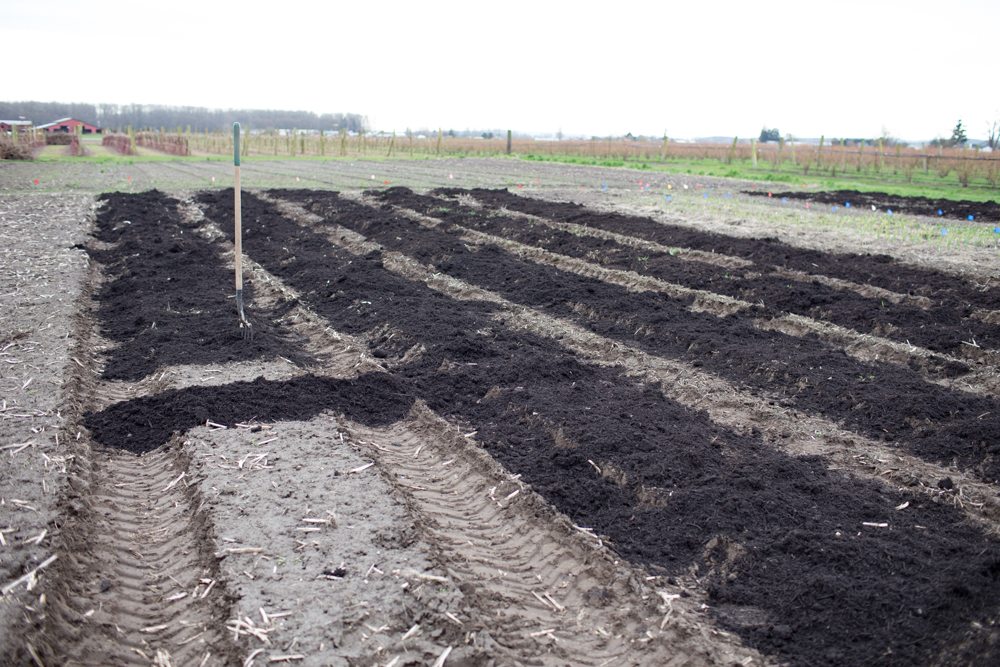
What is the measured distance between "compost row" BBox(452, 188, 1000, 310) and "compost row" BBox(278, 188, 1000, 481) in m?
2.57

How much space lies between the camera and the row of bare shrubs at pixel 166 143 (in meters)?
51.4

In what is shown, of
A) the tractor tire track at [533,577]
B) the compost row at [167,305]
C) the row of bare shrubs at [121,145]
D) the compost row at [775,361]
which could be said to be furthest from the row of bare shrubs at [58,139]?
the tractor tire track at [533,577]

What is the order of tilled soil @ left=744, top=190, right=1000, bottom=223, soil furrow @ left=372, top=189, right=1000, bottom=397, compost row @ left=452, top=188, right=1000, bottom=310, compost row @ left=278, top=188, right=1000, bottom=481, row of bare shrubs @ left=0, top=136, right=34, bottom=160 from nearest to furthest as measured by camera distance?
1. compost row @ left=278, top=188, right=1000, bottom=481
2. soil furrow @ left=372, top=189, right=1000, bottom=397
3. compost row @ left=452, top=188, right=1000, bottom=310
4. tilled soil @ left=744, top=190, right=1000, bottom=223
5. row of bare shrubs @ left=0, top=136, right=34, bottom=160

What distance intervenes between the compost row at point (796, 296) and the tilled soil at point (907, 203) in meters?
10.1

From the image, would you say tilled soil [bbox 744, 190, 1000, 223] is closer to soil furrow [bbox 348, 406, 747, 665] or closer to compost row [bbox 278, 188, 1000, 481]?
compost row [bbox 278, 188, 1000, 481]

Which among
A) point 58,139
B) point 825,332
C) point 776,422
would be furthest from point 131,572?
point 58,139

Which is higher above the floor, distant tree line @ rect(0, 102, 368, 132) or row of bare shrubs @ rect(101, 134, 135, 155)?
distant tree line @ rect(0, 102, 368, 132)

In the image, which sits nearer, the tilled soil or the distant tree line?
the tilled soil

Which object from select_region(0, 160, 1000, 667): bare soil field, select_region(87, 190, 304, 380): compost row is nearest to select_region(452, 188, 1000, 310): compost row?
select_region(0, 160, 1000, 667): bare soil field

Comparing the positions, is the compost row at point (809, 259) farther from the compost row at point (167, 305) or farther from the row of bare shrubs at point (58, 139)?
the row of bare shrubs at point (58, 139)

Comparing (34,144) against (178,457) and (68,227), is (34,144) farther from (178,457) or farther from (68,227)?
(178,457)

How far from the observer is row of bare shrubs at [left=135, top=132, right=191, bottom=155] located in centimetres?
5141

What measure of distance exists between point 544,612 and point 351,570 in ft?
3.12

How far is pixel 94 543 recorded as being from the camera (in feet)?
13.3
